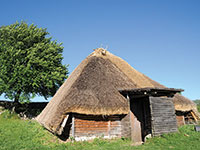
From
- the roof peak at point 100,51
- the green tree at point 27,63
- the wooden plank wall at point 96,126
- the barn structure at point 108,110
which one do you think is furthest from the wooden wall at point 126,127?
the green tree at point 27,63

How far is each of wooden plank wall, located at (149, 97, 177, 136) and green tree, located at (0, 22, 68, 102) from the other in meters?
13.6

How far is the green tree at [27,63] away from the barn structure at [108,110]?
28.3 feet

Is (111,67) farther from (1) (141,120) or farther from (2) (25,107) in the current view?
(2) (25,107)

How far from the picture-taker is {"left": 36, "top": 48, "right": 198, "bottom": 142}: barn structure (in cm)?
1062

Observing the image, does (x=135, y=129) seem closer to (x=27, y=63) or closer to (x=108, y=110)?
(x=108, y=110)

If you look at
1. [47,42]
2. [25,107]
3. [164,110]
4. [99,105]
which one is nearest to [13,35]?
[47,42]

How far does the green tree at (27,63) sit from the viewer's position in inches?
732

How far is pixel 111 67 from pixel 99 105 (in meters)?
5.72

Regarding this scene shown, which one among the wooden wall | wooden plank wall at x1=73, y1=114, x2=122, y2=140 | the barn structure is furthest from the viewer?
the wooden wall

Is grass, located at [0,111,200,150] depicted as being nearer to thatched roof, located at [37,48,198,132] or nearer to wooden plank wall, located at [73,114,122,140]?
wooden plank wall, located at [73,114,122,140]

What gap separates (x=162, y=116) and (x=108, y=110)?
4349 millimetres

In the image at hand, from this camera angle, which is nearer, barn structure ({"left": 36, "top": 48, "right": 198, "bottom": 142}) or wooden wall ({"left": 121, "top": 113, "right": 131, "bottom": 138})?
barn structure ({"left": 36, "top": 48, "right": 198, "bottom": 142})

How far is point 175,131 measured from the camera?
1227 cm

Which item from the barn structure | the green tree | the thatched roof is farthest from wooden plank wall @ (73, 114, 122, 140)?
the green tree
